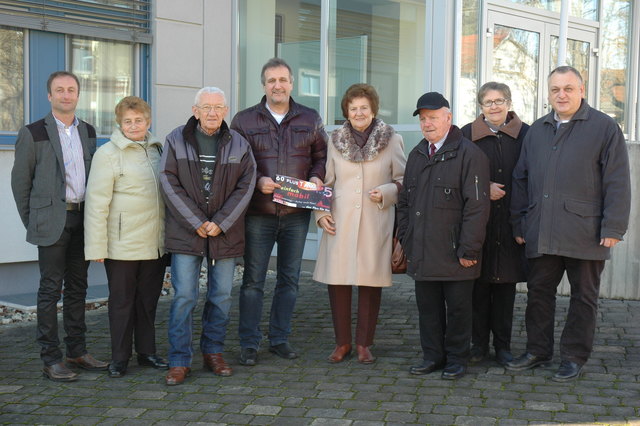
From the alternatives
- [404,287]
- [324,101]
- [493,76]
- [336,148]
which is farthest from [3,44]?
[493,76]

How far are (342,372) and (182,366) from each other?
41.4 inches

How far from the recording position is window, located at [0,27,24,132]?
26.9 ft

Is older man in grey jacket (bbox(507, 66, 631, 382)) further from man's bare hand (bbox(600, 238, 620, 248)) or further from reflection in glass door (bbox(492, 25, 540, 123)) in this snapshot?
reflection in glass door (bbox(492, 25, 540, 123))

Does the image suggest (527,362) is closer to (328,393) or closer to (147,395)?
(328,393)

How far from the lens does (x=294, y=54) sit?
10.0 meters

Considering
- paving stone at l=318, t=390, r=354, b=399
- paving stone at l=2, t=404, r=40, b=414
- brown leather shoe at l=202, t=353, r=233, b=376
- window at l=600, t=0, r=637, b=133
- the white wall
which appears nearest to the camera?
paving stone at l=2, t=404, r=40, b=414

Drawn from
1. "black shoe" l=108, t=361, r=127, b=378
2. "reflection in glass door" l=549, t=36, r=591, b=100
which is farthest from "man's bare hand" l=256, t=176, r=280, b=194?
"reflection in glass door" l=549, t=36, r=591, b=100

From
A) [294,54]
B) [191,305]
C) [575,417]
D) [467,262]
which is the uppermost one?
[294,54]

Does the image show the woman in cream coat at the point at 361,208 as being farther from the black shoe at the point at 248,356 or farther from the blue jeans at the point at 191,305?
the blue jeans at the point at 191,305

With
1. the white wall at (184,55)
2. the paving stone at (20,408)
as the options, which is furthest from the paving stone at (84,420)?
the white wall at (184,55)

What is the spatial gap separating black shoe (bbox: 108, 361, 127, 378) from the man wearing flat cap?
6.26 ft

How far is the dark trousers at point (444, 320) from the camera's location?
211 inches

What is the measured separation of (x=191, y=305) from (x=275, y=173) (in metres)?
1.09

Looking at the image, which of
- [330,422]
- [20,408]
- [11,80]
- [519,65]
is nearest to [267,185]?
[330,422]
